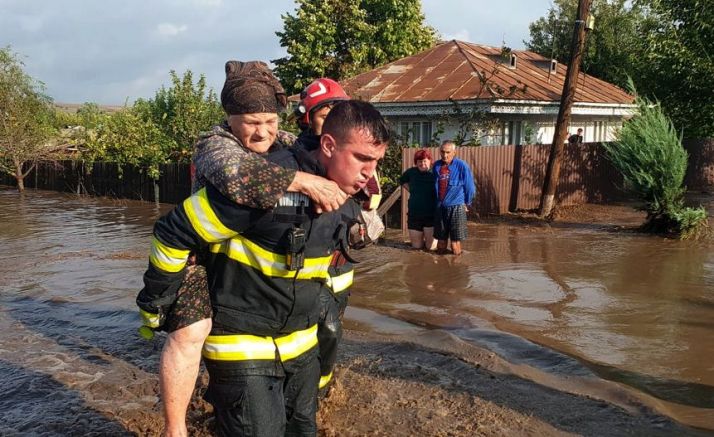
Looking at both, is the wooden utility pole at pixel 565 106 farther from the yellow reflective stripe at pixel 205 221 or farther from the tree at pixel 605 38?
the tree at pixel 605 38

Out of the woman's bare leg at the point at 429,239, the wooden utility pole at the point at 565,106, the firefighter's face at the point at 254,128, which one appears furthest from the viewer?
the wooden utility pole at the point at 565,106

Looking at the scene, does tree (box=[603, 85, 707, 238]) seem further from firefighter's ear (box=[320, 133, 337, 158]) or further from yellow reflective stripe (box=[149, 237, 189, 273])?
yellow reflective stripe (box=[149, 237, 189, 273])

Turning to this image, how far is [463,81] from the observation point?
20141mm

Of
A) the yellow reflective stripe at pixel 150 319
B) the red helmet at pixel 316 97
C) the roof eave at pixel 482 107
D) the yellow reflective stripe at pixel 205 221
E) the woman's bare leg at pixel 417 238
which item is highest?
the roof eave at pixel 482 107

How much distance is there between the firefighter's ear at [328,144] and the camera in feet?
8.41

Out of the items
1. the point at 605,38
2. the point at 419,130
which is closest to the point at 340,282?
the point at 419,130

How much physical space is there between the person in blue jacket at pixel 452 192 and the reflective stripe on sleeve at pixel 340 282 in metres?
6.30

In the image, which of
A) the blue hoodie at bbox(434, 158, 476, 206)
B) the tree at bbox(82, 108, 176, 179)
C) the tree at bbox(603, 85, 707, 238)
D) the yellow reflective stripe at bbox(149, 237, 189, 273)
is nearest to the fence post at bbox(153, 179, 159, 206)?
the tree at bbox(82, 108, 176, 179)

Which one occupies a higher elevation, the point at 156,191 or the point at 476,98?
the point at 476,98

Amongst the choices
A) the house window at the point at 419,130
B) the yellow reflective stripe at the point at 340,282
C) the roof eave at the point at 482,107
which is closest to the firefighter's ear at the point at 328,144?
the yellow reflective stripe at the point at 340,282

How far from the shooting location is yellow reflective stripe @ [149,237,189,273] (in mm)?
2469

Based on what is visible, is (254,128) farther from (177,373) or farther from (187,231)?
(177,373)

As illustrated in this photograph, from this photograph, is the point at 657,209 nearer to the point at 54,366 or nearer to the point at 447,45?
the point at 54,366

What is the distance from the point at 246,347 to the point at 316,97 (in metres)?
1.92
